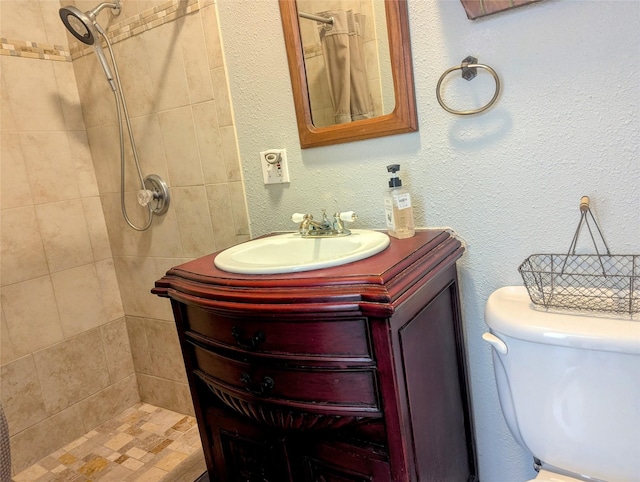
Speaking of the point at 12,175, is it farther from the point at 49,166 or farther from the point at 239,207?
the point at 239,207

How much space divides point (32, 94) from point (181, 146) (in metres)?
0.65

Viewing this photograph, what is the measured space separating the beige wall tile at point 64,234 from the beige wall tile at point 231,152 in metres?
0.79

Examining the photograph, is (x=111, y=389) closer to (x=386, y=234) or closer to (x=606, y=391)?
(x=386, y=234)

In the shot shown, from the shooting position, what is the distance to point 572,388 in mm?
848

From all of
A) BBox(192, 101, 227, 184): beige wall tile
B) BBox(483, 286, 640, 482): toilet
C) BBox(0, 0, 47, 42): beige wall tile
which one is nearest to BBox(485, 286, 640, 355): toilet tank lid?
BBox(483, 286, 640, 482): toilet

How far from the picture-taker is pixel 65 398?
5.87 feet

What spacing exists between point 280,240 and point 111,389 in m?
1.27

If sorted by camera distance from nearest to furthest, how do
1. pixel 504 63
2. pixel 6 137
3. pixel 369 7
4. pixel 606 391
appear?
pixel 606 391 → pixel 504 63 → pixel 369 7 → pixel 6 137

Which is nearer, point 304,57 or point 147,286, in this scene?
point 304,57

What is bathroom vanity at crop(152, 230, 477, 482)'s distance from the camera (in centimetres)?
80

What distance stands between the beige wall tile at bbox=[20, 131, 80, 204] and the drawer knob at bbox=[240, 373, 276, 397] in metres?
1.30

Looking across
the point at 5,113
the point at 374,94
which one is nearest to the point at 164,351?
the point at 5,113

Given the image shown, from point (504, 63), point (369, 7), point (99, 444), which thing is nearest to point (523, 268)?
point (504, 63)

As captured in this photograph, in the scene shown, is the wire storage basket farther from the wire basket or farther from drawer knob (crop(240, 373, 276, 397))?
drawer knob (crop(240, 373, 276, 397))
